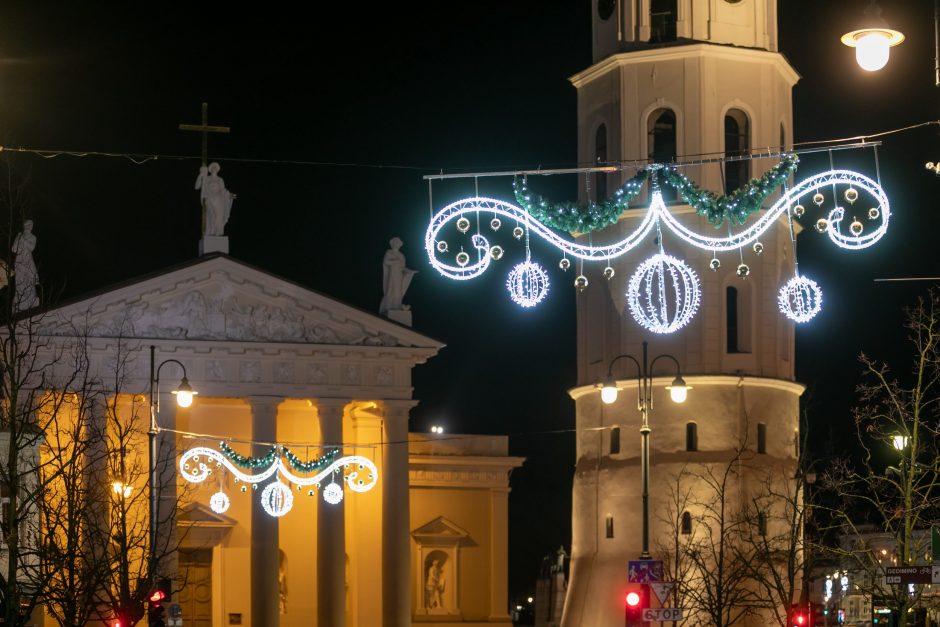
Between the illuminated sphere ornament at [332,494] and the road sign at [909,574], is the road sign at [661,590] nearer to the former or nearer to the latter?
the road sign at [909,574]

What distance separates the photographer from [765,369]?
214 ft

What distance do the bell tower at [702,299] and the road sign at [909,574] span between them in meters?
28.0

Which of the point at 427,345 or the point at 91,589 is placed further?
the point at 427,345

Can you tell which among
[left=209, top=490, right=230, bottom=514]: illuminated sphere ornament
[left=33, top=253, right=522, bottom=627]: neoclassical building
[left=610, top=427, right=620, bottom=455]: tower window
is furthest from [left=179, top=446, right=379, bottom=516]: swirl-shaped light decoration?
[left=610, top=427, right=620, bottom=455]: tower window

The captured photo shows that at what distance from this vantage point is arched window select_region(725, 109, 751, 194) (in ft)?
212

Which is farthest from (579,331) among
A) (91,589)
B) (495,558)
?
(91,589)

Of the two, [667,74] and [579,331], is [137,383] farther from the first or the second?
[667,74]

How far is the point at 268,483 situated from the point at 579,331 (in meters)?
11.2

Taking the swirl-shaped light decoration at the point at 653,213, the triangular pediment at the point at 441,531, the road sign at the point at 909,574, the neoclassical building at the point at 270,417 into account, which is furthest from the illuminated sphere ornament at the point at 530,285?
the triangular pediment at the point at 441,531

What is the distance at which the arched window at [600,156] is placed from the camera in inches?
2611

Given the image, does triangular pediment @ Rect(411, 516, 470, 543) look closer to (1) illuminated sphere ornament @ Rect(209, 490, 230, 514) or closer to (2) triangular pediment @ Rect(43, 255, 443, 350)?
(2) triangular pediment @ Rect(43, 255, 443, 350)

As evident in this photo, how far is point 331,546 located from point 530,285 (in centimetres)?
2459

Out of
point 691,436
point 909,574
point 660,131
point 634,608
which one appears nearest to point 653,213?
point 634,608

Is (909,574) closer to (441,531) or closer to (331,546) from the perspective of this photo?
(331,546)
